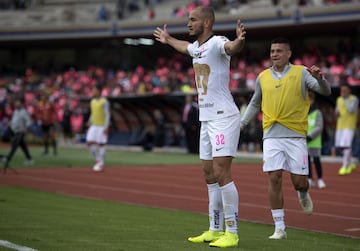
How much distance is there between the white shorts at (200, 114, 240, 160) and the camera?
28.6 feet

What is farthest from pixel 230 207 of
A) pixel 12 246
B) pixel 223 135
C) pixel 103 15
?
pixel 103 15

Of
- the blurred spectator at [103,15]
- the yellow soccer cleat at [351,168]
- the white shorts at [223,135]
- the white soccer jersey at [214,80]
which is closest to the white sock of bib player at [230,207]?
the white shorts at [223,135]

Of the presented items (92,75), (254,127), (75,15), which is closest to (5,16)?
(75,15)

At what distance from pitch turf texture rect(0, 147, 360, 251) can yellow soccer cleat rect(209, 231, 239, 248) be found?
98 millimetres

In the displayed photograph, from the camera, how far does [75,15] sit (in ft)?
177

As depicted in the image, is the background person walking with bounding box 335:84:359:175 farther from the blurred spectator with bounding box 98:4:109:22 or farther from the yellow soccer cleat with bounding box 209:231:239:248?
the blurred spectator with bounding box 98:4:109:22

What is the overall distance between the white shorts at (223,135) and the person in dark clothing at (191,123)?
70.0ft

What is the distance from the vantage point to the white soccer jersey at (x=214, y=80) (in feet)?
28.9

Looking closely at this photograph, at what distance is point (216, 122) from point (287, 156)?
125 centimetres

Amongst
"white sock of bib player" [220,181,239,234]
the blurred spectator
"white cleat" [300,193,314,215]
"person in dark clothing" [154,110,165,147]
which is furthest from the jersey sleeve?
the blurred spectator

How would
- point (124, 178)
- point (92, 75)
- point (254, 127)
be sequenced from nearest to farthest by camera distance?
point (124, 178) < point (254, 127) < point (92, 75)

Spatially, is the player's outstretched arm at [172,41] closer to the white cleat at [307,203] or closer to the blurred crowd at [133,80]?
the white cleat at [307,203]

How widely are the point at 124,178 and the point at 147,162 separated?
268 inches

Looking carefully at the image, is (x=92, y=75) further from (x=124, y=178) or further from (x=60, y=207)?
(x=60, y=207)
